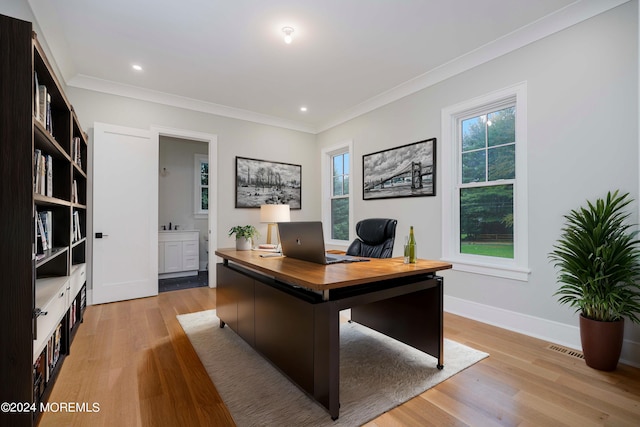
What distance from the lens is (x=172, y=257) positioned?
5250mm

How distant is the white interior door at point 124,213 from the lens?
11.8ft

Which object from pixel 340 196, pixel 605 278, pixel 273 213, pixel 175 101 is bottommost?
pixel 605 278

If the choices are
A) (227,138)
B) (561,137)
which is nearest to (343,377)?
(561,137)

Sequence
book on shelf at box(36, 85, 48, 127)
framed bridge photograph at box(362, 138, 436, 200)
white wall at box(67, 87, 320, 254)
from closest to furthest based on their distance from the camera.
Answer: book on shelf at box(36, 85, 48, 127)
framed bridge photograph at box(362, 138, 436, 200)
white wall at box(67, 87, 320, 254)

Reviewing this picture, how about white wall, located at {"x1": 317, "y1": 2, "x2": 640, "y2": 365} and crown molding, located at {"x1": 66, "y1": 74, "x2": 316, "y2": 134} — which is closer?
white wall, located at {"x1": 317, "y1": 2, "x2": 640, "y2": 365}

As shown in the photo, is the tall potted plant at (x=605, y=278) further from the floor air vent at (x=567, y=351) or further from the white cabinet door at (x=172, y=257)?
the white cabinet door at (x=172, y=257)

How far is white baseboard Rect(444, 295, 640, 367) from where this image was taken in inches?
84.7

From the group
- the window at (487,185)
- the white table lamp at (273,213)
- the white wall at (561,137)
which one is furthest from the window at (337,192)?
the white wall at (561,137)

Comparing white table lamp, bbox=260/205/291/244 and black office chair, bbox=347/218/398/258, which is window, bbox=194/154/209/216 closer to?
white table lamp, bbox=260/205/291/244

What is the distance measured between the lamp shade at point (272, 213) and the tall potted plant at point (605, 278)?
341 cm

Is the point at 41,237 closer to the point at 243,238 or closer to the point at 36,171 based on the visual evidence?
the point at 36,171

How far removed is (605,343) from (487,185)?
160 cm

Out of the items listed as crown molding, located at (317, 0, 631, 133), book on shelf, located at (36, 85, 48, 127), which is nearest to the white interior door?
book on shelf, located at (36, 85, 48, 127)

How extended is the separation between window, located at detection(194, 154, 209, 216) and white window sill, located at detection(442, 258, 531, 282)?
459cm
